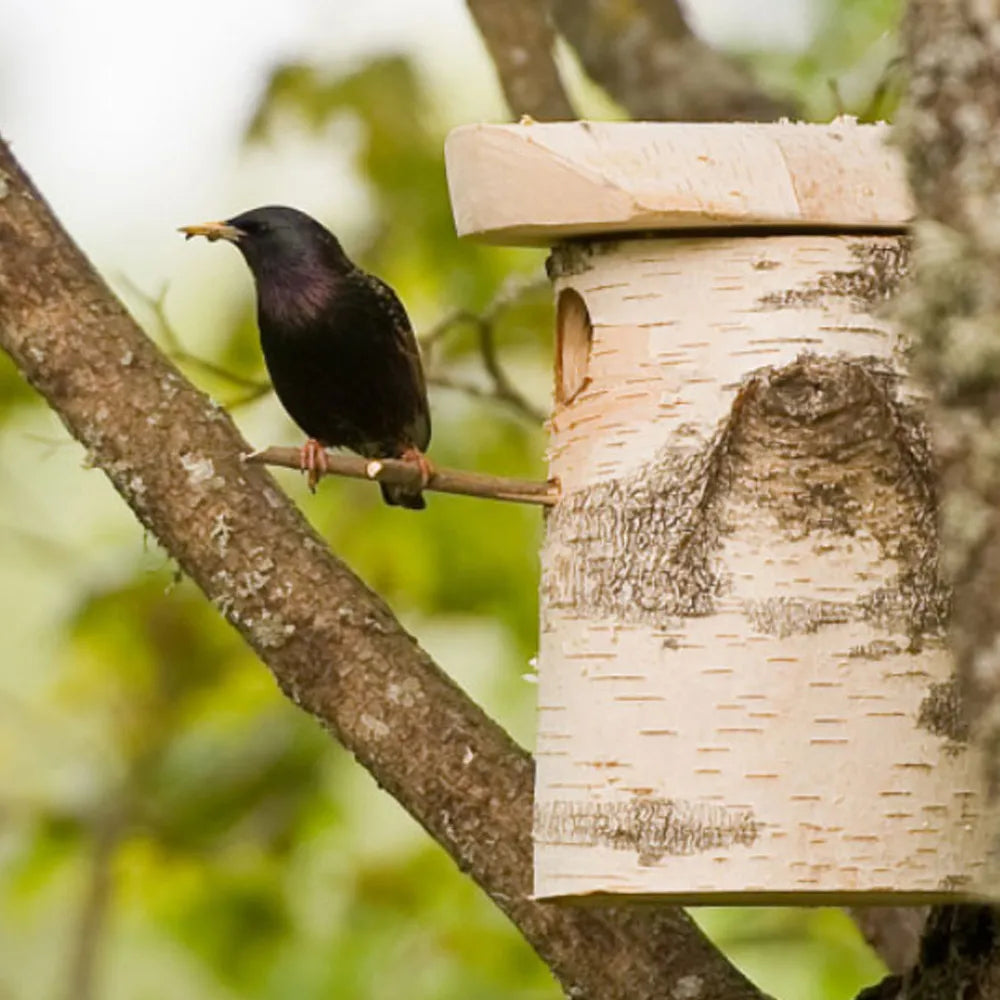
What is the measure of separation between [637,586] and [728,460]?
0.70ft

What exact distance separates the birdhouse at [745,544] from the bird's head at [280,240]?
3.67ft

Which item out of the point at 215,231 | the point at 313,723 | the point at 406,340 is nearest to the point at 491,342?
the point at 406,340

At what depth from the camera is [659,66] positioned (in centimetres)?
483

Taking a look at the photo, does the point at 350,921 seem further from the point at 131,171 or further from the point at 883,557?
the point at 131,171

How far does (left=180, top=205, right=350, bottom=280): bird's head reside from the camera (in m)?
4.16

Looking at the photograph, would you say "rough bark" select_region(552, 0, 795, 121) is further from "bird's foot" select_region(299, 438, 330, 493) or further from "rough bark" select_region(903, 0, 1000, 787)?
"rough bark" select_region(903, 0, 1000, 787)

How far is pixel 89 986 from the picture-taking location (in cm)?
473

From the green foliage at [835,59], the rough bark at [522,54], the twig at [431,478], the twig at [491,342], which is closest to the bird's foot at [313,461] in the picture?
the twig at [431,478]

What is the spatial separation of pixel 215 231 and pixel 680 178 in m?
1.42

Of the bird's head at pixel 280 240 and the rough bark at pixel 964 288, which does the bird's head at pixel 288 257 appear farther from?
the rough bark at pixel 964 288

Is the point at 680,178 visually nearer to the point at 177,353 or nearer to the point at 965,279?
the point at 965,279

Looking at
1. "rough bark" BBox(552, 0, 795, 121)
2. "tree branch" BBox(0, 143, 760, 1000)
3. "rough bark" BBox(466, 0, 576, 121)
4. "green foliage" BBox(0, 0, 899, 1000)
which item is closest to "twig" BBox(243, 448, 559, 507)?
"tree branch" BBox(0, 143, 760, 1000)

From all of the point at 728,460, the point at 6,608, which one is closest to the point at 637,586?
the point at 728,460

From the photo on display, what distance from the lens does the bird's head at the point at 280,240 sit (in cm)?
416
